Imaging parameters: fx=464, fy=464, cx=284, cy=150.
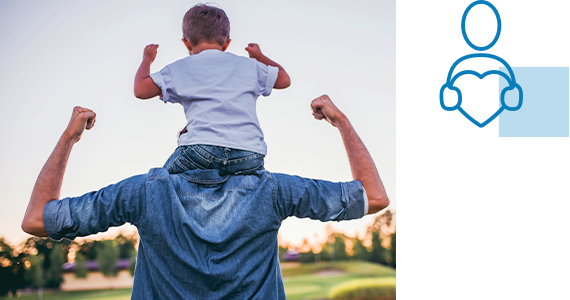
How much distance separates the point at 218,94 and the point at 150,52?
24cm

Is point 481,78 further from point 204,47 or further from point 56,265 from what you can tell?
point 56,265

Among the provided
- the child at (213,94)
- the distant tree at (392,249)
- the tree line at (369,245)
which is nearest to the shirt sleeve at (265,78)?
the child at (213,94)

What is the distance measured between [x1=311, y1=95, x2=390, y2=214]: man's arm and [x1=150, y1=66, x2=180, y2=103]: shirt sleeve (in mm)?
293

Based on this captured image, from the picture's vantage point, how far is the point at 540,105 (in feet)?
8.52

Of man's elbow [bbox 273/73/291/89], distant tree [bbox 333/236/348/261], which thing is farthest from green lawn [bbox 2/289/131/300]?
man's elbow [bbox 273/73/291/89]

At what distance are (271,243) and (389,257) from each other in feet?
14.6

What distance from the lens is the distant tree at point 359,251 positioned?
4902mm

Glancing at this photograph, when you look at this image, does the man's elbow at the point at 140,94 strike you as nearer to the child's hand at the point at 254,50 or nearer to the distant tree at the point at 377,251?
the child's hand at the point at 254,50

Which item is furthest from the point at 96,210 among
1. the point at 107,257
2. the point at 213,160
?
the point at 107,257

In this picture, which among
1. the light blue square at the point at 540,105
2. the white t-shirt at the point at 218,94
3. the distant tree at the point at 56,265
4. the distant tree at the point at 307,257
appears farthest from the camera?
the distant tree at the point at 307,257

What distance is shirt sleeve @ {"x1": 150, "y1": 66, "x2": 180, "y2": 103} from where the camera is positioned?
93 cm

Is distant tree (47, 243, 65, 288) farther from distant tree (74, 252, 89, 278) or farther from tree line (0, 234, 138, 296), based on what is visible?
distant tree (74, 252, 89, 278)

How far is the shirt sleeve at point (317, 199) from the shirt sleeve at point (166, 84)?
0.27 m

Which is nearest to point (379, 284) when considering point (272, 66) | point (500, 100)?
point (500, 100)
